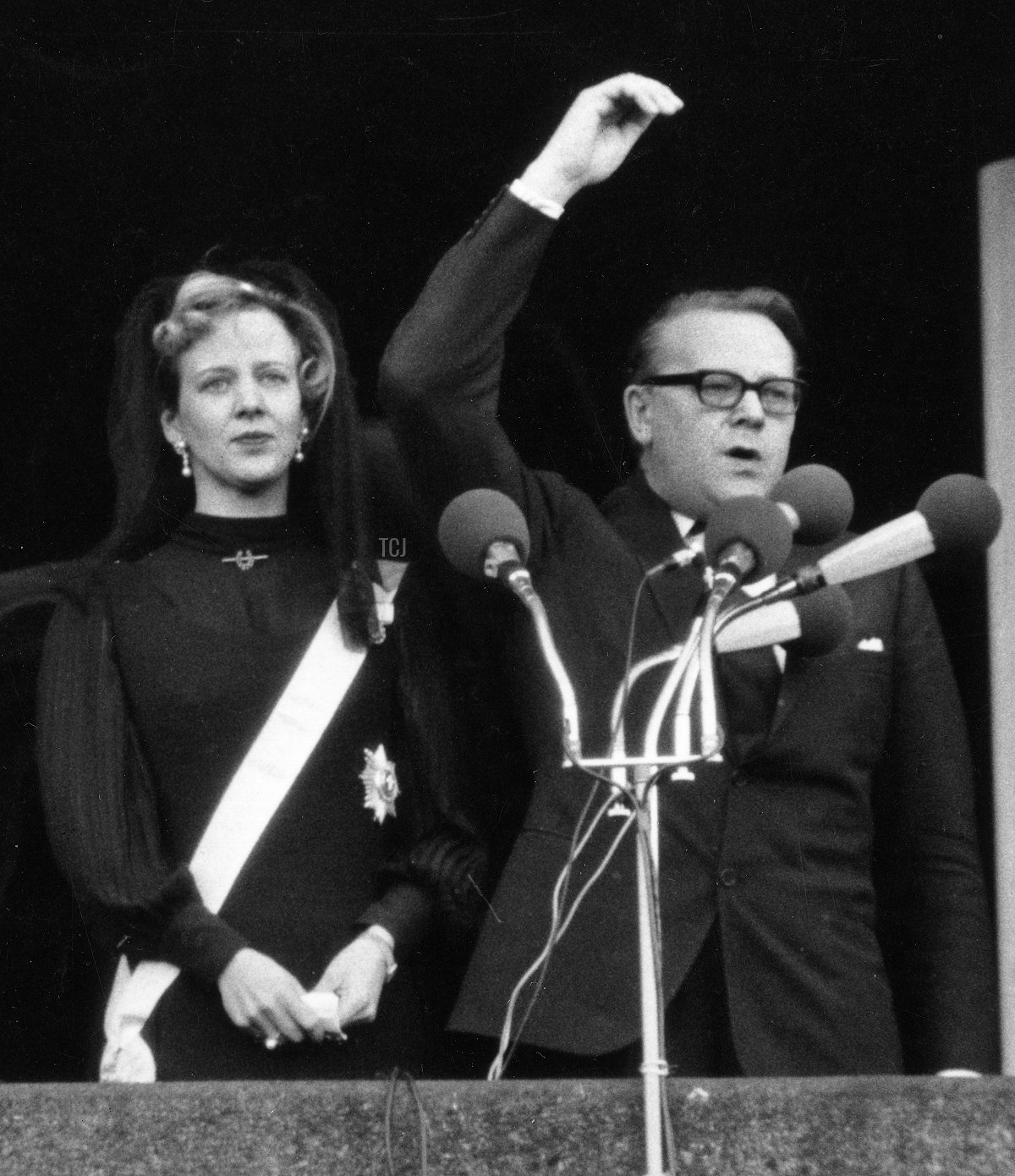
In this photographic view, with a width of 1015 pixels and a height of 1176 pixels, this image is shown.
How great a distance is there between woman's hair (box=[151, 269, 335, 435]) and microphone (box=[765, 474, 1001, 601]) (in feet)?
4.47

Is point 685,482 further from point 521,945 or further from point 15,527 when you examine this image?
point 15,527

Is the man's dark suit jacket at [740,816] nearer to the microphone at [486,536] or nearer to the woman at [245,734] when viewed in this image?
the woman at [245,734]

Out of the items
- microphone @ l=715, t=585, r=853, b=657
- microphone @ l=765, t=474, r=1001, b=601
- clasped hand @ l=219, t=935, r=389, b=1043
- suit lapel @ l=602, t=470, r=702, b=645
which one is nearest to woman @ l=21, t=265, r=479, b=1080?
clasped hand @ l=219, t=935, r=389, b=1043

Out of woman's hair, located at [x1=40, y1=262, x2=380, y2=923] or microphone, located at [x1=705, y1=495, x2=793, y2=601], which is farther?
woman's hair, located at [x1=40, y1=262, x2=380, y2=923]

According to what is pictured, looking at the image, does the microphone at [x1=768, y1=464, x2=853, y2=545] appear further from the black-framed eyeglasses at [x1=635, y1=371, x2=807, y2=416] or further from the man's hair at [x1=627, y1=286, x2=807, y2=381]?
the man's hair at [x1=627, y1=286, x2=807, y2=381]

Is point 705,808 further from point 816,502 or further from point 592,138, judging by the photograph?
point 592,138

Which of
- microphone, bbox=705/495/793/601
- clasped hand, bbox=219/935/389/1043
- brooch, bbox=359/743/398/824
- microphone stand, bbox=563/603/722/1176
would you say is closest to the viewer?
microphone stand, bbox=563/603/722/1176

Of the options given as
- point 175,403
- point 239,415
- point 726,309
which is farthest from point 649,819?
point 726,309

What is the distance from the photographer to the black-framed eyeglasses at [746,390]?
13.7 feet

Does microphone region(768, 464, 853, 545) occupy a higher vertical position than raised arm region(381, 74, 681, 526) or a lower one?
lower

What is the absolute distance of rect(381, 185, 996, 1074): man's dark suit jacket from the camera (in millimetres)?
3689

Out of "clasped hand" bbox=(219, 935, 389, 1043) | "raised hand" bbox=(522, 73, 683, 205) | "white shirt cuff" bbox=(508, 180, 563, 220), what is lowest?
"clasped hand" bbox=(219, 935, 389, 1043)

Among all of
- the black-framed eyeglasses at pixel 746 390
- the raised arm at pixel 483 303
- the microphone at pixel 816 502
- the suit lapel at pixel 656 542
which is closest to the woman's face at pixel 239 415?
the raised arm at pixel 483 303

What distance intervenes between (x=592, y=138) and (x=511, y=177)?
1.70 m
